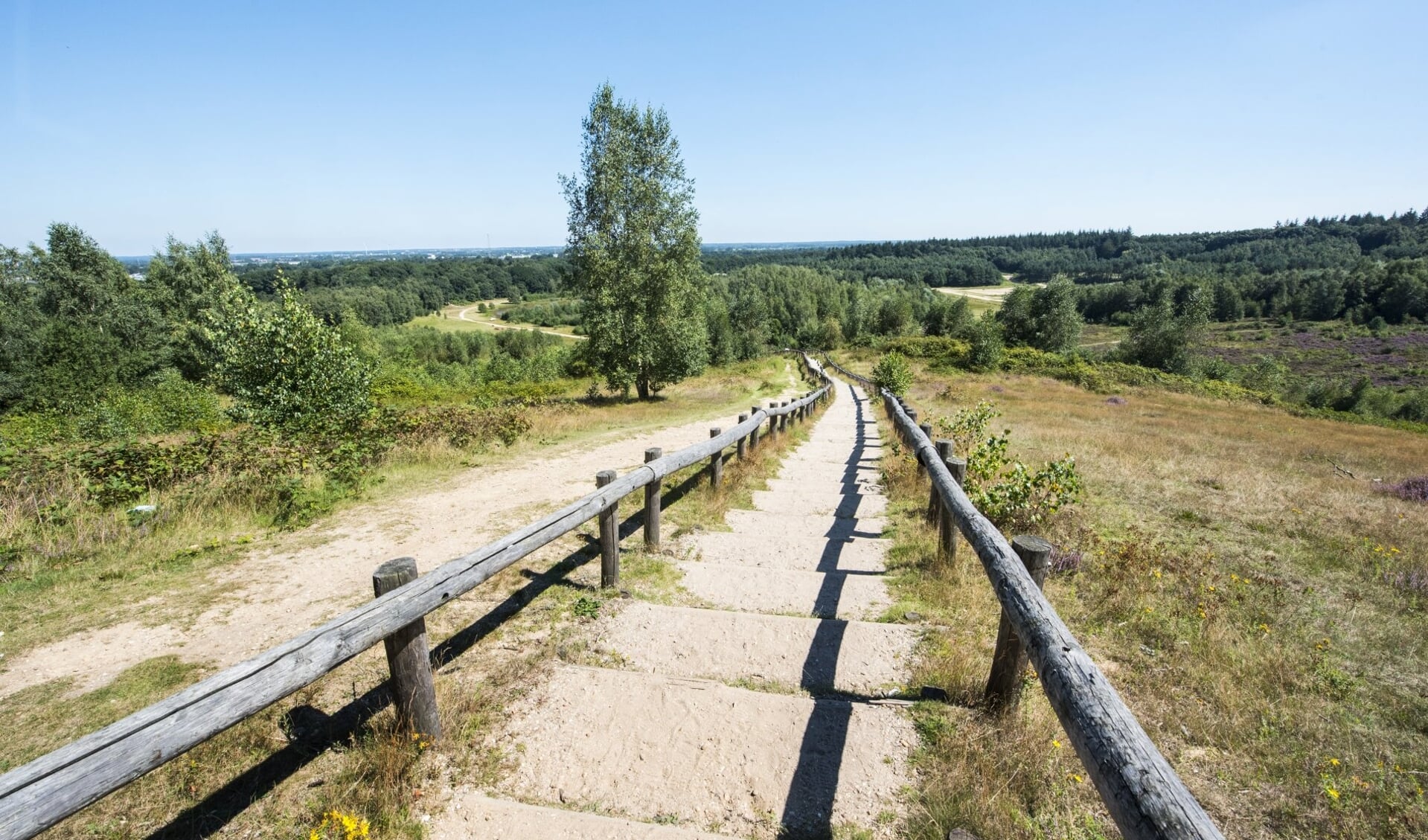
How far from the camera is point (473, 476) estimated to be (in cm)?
1001

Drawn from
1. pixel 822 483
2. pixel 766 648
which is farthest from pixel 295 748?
pixel 822 483

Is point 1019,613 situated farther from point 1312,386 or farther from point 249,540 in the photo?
point 1312,386

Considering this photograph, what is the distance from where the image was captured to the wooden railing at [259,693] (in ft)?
5.72

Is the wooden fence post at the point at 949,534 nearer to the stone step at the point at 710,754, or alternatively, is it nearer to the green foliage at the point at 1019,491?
the green foliage at the point at 1019,491

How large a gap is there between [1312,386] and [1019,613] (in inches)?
2449

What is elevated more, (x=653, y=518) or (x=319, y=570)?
(x=653, y=518)

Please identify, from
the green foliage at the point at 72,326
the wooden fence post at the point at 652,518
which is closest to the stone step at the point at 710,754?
the wooden fence post at the point at 652,518

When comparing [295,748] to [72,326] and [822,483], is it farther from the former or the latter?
[72,326]

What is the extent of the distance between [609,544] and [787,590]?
174 cm

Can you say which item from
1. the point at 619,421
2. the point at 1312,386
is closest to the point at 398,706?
the point at 619,421

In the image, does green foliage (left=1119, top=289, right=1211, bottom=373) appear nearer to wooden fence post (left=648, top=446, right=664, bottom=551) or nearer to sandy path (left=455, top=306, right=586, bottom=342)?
wooden fence post (left=648, top=446, right=664, bottom=551)

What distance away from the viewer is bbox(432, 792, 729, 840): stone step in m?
2.70

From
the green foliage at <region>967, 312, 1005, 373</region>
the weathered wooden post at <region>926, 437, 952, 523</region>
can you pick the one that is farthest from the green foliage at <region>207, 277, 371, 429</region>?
the green foliage at <region>967, 312, 1005, 373</region>

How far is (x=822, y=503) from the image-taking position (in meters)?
8.74
